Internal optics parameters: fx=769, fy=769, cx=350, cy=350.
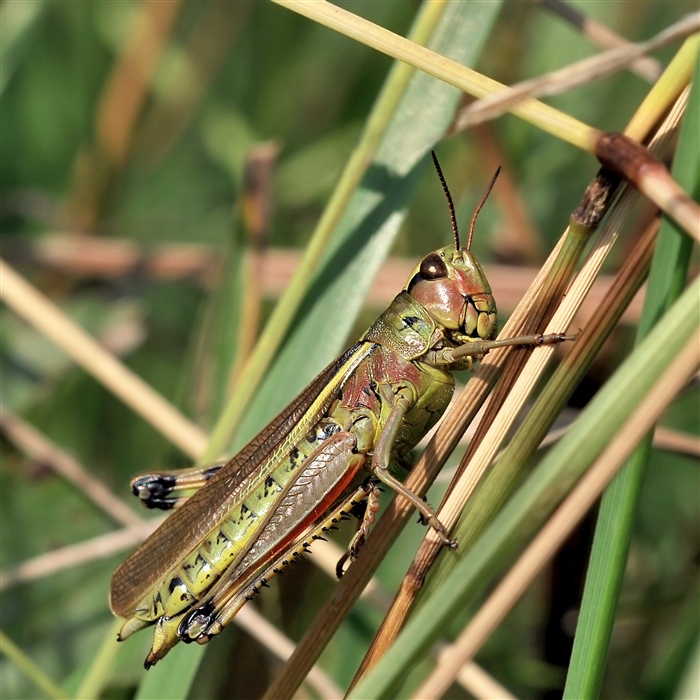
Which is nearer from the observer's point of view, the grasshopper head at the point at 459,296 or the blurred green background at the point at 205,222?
the grasshopper head at the point at 459,296

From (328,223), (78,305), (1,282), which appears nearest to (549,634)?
(328,223)

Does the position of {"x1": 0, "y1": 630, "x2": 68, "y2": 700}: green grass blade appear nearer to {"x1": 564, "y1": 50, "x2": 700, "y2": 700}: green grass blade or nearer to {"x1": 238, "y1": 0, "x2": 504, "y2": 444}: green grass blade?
{"x1": 238, "y1": 0, "x2": 504, "y2": 444}: green grass blade

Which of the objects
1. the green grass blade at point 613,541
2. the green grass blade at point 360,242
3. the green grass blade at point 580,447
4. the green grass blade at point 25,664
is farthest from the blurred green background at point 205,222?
the green grass blade at point 580,447

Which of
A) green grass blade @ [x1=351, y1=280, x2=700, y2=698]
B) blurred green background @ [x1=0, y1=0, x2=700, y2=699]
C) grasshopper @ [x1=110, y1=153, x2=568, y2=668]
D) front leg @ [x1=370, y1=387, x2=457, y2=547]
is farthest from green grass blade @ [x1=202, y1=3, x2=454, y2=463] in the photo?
green grass blade @ [x1=351, y1=280, x2=700, y2=698]

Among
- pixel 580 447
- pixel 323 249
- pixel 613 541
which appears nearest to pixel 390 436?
pixel 323 249

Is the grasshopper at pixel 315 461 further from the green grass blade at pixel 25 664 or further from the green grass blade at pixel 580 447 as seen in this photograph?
the green grass blade at pixel 580 447

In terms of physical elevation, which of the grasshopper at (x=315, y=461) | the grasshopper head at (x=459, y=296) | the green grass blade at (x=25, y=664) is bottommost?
the green grass blade at (x=25, y=664)

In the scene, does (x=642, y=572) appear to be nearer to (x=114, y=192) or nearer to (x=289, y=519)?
(x=289, y=519)
